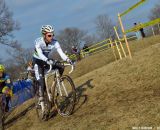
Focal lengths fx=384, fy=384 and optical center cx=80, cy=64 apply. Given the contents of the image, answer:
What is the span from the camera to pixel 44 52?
1039 centimetres

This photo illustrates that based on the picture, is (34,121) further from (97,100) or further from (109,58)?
Answer: (109,58)

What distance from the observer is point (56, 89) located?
9891 mm

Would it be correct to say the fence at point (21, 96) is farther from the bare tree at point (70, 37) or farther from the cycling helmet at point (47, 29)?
the bare tree at point (70, 37)

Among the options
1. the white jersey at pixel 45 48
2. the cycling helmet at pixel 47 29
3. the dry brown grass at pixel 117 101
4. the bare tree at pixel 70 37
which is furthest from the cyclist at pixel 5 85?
the bare tree at pixel 70 37

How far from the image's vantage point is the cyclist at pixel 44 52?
9.86m

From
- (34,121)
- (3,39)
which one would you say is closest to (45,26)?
(34,121)

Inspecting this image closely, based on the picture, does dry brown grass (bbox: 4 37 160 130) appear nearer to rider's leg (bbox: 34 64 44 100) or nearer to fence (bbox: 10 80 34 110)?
rider's leg (bbox: 34 64 44 100)

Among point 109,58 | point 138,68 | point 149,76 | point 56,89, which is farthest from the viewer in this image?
point 109,58

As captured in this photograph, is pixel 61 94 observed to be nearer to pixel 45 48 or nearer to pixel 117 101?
pixel 45 48

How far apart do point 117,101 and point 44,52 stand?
2.40m

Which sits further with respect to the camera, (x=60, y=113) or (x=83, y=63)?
(x=83, y=63)

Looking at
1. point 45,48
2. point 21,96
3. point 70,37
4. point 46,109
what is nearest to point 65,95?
point 46,109

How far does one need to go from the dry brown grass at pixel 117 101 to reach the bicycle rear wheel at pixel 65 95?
→ 26cm

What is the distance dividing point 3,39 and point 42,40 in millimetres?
48108
